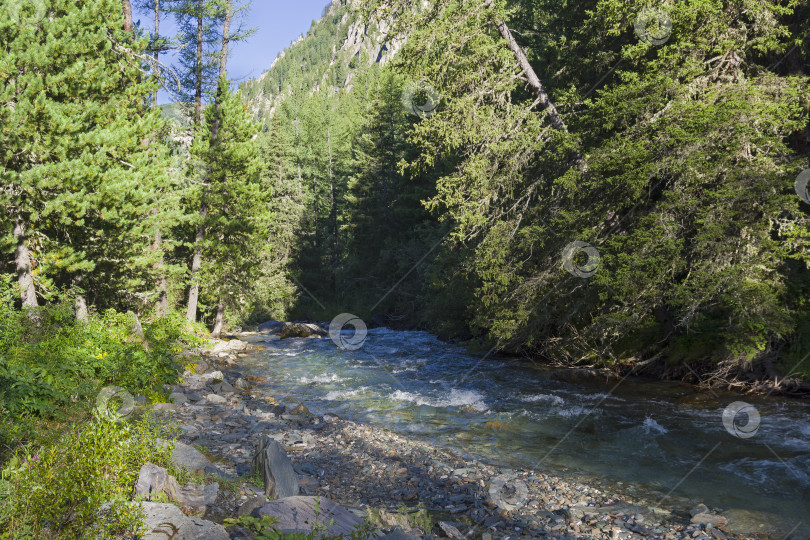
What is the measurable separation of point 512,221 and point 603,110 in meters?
3.80

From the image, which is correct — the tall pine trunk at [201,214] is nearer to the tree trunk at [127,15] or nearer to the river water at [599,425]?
the tree trunk at [127,15]

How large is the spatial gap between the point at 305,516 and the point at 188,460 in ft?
6.74

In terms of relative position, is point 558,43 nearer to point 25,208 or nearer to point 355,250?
point 25,208

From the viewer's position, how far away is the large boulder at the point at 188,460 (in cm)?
573

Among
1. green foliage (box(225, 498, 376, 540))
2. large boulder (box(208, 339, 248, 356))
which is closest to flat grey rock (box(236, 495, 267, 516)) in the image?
green foliage (box(225, 498, 376, 540))

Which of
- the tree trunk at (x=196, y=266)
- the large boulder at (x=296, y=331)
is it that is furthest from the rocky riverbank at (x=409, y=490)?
the large boulder at (x=296, y=331)

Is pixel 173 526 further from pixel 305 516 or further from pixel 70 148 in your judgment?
pixel 70 148

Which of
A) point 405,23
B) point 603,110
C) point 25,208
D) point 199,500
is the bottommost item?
point 199,500

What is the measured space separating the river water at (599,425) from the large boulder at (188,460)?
469cm

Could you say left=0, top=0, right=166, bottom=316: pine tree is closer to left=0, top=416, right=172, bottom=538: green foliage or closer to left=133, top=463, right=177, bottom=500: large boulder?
left=0, top=416, right=172, bottom=538: green foliage

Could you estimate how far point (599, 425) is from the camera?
10.4 m

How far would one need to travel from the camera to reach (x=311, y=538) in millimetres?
4023

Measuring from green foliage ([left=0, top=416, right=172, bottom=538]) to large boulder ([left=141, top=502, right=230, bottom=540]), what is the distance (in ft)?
0.43

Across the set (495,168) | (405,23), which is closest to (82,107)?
(405,23)
